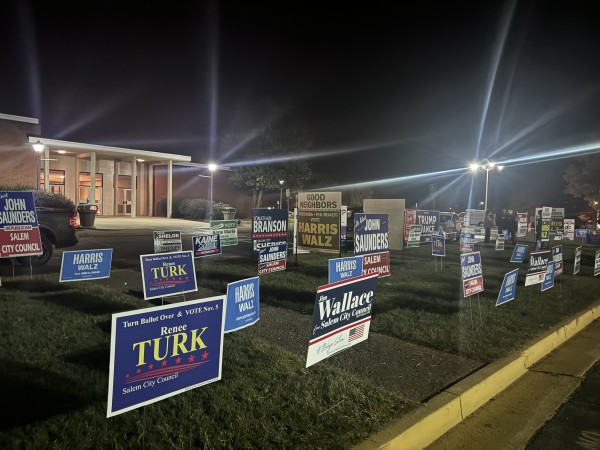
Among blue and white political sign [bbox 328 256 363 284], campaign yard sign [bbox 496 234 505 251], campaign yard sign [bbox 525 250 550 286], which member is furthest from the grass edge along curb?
campaign yard sign [bbox 496 234 505 251]

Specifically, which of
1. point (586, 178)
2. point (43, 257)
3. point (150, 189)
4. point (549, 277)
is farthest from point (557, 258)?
point (586, 178)

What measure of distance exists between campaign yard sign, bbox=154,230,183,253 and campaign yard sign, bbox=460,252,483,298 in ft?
19.1

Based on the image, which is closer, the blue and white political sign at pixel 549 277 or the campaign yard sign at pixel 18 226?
the campaign yard sign at pixel 18 226

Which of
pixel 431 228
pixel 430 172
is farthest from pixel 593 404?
pixel 430 172

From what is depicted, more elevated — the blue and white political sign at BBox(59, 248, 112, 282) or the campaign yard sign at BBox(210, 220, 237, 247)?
the campaign yard sign at BBox(210, 220, 237, 247)

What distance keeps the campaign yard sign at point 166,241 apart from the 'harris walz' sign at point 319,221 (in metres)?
3.07

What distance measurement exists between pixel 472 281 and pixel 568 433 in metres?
3.27

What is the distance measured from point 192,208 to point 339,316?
92.9 feet

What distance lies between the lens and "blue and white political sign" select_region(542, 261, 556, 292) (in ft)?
29.9

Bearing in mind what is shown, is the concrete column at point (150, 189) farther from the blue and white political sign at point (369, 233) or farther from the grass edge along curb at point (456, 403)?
the grass edge along curb at point (456, 403)

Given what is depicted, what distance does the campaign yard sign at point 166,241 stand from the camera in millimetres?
9133

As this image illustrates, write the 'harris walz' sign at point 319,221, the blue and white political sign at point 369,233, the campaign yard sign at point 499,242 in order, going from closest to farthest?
the blue and white political sign at point 369,233 < the 'harris walz' sign at point 319,221 < the campaign yard sign at point 499,242

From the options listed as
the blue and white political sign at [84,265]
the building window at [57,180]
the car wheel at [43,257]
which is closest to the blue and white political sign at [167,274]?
the blue and white political sign at [84,265]

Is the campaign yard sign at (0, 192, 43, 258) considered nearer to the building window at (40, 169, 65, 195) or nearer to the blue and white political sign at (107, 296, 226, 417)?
the blue and white political sign at (107, 296, 226, 417)
